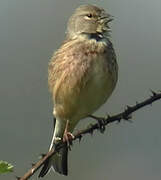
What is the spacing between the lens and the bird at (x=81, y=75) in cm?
423

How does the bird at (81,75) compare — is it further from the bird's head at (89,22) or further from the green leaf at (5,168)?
the green leaf at (5,168)

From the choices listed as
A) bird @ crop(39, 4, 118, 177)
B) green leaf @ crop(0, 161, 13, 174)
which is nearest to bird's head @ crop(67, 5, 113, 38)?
bird @ crop(39, 4, 118, 177)

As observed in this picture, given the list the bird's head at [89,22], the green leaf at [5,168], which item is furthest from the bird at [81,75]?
the green leaf at [5,168]

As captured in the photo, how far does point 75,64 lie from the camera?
4309 mm

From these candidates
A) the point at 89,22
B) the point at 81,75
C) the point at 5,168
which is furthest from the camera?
the point at 89,22

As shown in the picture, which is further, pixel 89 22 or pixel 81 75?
pixel 89 22

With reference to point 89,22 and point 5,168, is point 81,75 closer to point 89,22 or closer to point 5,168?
point 89,22

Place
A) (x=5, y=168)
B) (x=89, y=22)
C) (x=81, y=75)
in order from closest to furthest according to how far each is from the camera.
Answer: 1. (x=5, y=168)
2. (x=81, y=75)
3. (x=89, y=22)

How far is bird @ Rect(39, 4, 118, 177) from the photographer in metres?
4.23

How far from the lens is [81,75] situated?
4.26 metres

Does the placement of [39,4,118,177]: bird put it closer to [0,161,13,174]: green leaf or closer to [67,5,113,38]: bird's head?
[67,5,113,38]: bird's head

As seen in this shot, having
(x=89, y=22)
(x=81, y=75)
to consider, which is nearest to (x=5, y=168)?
(x=81, y=75)

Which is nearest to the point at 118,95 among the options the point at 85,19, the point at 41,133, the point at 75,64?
the point at 41,133

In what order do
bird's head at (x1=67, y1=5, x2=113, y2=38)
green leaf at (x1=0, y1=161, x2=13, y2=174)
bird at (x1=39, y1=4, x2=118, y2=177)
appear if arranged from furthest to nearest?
bird's head at (x1=67, y1=5, x2=113, y2=38) < bird at (x1=39, y1=4, x2=118, y2=177) < green leaf at (x1=0, y1=161, x2=13, y2=174)
